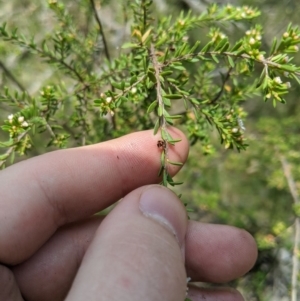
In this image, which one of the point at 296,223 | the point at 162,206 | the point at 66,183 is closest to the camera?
the point at 162,206

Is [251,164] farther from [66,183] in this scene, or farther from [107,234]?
[107,234]

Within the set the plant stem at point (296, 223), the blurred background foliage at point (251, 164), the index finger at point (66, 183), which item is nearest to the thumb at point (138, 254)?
the index finger at point (66, 183)

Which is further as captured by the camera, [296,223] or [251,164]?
[251,164]

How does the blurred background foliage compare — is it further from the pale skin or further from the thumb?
the thumb

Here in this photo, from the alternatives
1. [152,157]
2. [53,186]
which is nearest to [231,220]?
[152,157]

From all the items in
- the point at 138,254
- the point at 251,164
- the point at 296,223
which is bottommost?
the point at 251,164

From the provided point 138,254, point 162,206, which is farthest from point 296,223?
point 138,254

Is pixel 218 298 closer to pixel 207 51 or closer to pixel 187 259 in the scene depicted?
pixel 187 259

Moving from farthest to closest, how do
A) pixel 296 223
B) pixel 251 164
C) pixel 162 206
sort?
1. pixel 251 164
2. pixel 296 223
3. pixel 162 206
